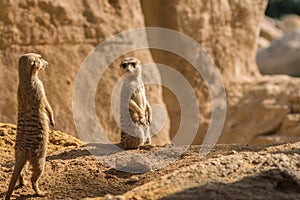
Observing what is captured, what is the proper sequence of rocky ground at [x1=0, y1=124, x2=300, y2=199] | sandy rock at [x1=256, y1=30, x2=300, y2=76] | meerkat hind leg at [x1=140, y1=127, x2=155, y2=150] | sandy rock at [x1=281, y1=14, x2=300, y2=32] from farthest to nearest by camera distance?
sandy rock at [x1=281, y1=14, x2=300, y2=32] < sandy rock at [x1=256, y1=30, x2=300, y2=76] < meerkat hind leg at [x1=140, y1=127, x2=155, y2=150] < rocky ground at [x1=0, y1=124, x2=300, y2=199]

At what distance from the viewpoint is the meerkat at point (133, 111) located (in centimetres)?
701

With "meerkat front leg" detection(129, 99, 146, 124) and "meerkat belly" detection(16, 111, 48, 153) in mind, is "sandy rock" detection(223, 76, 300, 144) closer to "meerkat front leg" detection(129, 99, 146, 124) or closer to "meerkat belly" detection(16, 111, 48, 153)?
"meerkat front leg" detection(129, 99, 146, 124)

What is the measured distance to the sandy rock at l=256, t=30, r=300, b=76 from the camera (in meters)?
19.3

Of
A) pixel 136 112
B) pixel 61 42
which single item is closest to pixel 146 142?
pixel 136 112

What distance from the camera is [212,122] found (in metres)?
13.1

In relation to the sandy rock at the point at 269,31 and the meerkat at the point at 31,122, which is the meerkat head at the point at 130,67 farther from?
the sandy rock at the point at 269,31

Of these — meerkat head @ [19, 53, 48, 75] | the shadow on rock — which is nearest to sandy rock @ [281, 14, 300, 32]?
meerkat head @ [19, 53, 48, 75]

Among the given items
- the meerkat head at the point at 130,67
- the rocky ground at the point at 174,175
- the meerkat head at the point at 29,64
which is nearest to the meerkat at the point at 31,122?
the meerkat head at the point at 29,64

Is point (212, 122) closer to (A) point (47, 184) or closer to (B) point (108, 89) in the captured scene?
(B) point (108, 89)

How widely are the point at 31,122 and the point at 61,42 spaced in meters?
4.44

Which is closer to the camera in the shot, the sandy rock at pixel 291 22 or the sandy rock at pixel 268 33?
the sandy rock at pixel 268 33

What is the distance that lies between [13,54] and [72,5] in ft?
4.16

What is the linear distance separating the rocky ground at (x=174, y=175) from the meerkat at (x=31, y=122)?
0.30m

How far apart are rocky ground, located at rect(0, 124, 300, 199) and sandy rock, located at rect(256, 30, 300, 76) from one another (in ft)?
41.6
